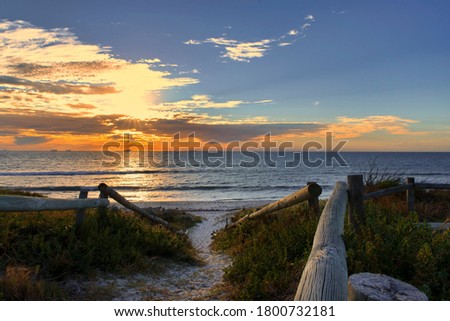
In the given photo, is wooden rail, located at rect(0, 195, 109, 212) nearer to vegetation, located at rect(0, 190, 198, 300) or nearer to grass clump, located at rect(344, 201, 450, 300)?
vegetation, located at rect(0, 190, 198, 300)

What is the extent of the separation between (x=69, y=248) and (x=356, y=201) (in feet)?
17.3

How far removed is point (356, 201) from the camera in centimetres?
618

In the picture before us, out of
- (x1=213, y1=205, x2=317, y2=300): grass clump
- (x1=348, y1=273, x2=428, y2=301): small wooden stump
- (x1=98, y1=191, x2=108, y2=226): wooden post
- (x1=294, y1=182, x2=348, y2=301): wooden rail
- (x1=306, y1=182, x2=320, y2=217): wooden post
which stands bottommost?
(x1=213, y1=205, x2=317, y2=300): grass clump

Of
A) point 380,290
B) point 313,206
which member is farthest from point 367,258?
point 313,206

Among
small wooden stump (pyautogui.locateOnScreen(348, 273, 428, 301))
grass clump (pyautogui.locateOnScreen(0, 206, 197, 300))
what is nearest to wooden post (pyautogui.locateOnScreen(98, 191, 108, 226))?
grass clump (pyautogui.locateOnScreen(0, 206, 197, 300))

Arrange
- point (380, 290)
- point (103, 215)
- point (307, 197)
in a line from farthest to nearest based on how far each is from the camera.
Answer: point (103, 215), point (307, 197), point (380, 290)

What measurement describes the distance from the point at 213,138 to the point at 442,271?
1878 inches

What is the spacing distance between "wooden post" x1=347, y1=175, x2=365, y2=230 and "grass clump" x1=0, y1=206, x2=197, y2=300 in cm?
413

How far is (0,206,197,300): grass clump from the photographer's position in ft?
18.3

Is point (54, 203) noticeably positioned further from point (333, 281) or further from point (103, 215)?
point (333, 281)

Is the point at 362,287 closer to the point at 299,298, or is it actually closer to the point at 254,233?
the point at 299,298

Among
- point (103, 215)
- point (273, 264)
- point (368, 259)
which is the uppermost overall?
point (368, 259)

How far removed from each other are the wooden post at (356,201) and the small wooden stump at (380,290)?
3502 mm
